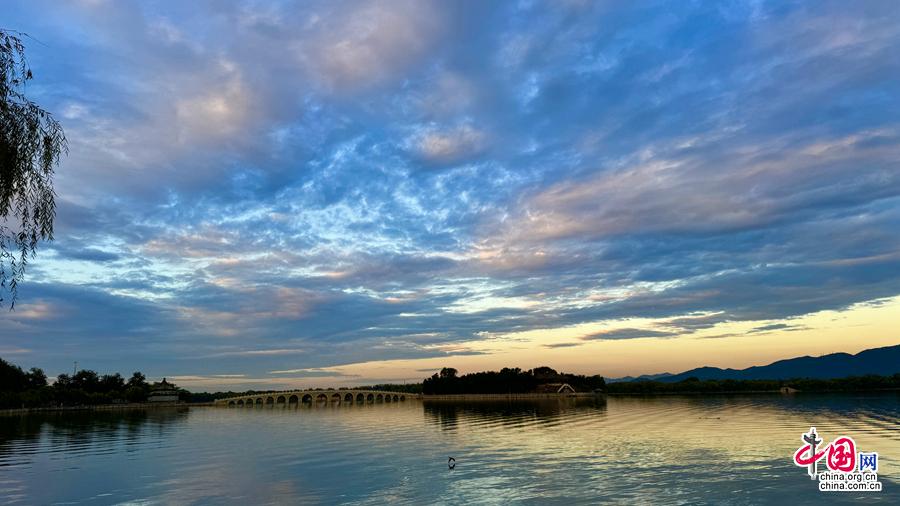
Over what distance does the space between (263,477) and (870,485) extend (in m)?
47.3

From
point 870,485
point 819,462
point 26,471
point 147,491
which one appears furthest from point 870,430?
point 26,471

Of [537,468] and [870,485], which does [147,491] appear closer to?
[537,468]

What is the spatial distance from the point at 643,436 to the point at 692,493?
42.6 m

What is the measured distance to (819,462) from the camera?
158ft

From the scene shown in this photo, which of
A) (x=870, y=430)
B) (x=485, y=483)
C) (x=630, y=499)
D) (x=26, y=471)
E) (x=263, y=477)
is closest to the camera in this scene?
(x=630, y=499)

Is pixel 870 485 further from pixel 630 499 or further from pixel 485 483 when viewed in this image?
pixel 485 483

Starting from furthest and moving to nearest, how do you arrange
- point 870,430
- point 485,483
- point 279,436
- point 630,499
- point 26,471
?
point 279,436 < point 870,430 < point 26,471 < point 485,483 < point 630,499

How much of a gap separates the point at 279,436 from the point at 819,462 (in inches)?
3088

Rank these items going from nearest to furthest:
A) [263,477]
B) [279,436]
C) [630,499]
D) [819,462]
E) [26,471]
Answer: [630,499]
[819,462]
[263,477]
[26,471]
[279,436]

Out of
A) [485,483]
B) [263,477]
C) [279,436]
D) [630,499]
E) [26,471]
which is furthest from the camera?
[279,436]

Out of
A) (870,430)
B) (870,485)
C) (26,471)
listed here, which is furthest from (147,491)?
(870,430)

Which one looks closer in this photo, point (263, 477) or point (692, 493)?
point (692, 493)

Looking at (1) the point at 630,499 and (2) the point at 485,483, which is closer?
(1) the point at 630,499

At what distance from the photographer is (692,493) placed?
38.0 meters
